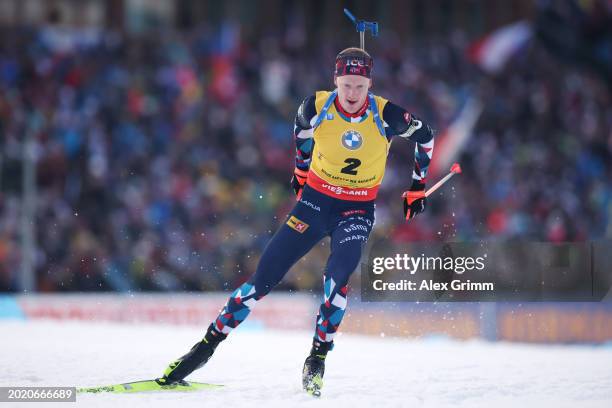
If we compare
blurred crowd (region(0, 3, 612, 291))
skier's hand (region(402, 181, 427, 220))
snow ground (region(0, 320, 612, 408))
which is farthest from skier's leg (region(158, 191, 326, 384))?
blurred crowd (region(0, 3, 612, 291))

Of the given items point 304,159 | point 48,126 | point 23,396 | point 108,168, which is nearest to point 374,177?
point 304,159

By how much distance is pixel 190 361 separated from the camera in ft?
22.3

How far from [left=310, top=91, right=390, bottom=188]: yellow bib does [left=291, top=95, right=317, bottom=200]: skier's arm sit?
0.06 m

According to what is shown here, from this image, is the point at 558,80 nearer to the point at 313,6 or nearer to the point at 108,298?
the point at 313,6

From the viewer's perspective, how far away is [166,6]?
2333 centimetres

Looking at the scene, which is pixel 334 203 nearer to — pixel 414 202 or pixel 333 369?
pixel 414 202

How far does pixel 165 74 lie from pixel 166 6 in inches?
237

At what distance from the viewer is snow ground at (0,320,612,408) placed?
21.1ft

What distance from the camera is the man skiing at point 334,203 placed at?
22.1ft

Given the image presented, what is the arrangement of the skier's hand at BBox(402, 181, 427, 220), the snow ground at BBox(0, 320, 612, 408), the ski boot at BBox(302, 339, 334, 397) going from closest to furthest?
1. the snow ground at BBox(0, 320, 612, 408)
2. the ski boot at BBox(302, 339, 334, 397)
3. the skier's hand at BBox(402, 181, 427, 220)

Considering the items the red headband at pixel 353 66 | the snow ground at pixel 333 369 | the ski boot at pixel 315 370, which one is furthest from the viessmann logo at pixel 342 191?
the snow ground at pixel 333 369

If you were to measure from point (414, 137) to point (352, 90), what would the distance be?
673mm

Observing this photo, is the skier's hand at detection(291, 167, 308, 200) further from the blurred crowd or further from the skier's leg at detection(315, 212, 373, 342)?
the blurred crowd

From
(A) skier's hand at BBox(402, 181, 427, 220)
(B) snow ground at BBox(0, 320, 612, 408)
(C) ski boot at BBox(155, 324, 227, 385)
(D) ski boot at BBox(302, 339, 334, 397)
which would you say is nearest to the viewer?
(B) snow ground at BBox(0, 320, 612, 408)
